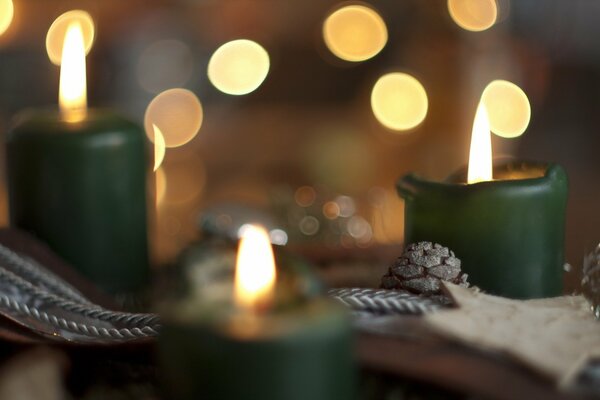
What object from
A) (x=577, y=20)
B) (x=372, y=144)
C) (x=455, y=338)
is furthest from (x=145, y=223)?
(x=577, y=20)

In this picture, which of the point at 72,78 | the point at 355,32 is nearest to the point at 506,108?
the point at 355,32

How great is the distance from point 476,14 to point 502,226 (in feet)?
5.47

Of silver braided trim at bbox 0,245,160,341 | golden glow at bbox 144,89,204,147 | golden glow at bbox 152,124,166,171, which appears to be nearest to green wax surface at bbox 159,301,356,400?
silver braided trim at bbox 0,245,160,341

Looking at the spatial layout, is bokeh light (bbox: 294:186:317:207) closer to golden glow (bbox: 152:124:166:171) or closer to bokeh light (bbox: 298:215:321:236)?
bokeh light (bbox: 298:215:321:236)

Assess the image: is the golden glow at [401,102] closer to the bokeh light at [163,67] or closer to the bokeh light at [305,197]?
the bokeh light at [163,67]

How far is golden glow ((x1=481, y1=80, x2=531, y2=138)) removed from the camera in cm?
207

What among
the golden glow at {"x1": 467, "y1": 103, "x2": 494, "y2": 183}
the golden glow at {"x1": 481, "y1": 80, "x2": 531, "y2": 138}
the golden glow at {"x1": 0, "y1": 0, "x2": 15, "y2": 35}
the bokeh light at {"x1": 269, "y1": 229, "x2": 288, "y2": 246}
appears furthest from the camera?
the golden glow at {"x1": 0, "y1": 0, "x2": 15, "y2": 35}

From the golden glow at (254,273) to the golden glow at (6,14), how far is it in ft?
6.74

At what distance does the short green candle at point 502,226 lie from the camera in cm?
52

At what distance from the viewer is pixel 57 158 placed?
0.69m

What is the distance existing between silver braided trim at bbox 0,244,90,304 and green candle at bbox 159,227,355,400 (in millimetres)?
272

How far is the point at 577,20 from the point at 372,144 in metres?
0.77

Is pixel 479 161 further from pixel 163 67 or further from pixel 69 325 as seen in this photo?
pixel 163 67

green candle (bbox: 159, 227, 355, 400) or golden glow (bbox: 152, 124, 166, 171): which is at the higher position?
green candle (bbox: 159, 227, 355, 400)
